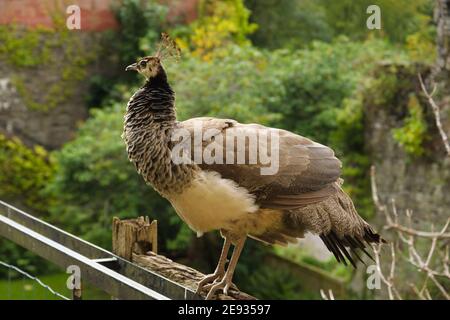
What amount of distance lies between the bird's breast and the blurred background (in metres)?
3.95

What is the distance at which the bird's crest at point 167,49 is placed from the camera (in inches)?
110

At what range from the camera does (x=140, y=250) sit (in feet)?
9.46

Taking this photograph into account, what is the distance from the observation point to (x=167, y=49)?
2811 millimetres

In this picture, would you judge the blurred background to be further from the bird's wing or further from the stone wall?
the bird's wing

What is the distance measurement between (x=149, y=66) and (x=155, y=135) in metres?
0.25

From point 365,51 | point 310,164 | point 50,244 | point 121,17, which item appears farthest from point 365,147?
point 50,244

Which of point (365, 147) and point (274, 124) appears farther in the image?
point (274, 124)

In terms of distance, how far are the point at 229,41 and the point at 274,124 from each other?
1727mm

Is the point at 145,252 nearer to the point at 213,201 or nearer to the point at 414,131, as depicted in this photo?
the point at 213,201

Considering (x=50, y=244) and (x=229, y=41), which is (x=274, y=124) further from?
(x=50, y=244)

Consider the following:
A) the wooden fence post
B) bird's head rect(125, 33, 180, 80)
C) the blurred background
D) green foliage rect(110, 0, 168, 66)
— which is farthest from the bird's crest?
green foliage rect(110, 0, 168, 66)

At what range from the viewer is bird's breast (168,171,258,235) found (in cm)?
272

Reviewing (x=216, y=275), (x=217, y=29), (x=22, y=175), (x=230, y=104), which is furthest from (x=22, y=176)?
(x=216, y=275)

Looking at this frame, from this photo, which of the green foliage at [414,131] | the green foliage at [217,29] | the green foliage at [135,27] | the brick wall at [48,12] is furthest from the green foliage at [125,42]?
the green foliage at [414,131]
